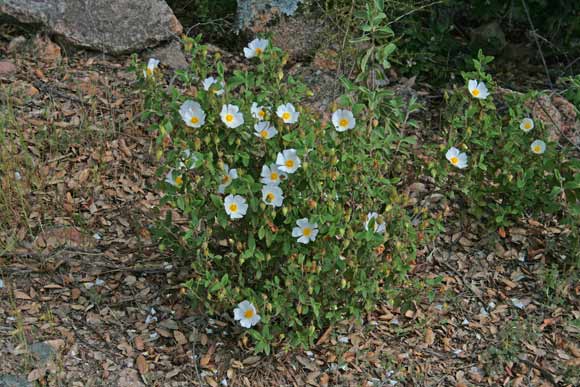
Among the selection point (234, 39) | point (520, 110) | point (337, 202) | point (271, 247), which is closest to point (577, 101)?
point (520, 110)

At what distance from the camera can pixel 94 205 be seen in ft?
11.3

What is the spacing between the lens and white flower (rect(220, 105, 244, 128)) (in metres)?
2.54

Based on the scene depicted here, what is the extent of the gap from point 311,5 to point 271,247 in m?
1.98

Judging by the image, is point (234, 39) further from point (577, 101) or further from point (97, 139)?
point (577, 101)

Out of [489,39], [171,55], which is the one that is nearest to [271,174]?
[171,55]

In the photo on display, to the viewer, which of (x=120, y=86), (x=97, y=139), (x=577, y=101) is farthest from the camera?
(x=120, y=86)

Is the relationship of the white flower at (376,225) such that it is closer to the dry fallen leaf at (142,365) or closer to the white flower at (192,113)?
the white flower at (192,113)

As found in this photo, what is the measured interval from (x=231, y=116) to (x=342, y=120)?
391mm

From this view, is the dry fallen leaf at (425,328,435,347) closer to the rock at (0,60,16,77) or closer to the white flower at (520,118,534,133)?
the white flower at (520,118,534,133)

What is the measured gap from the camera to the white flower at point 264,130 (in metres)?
2.60

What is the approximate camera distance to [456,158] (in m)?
3.27

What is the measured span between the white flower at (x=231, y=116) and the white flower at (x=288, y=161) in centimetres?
17

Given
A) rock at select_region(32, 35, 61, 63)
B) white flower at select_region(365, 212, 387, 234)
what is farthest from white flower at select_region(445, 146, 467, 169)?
rock at select_region(32, 35, 61, 63)

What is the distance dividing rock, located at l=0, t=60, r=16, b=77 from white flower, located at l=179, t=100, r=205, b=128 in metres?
1.81
